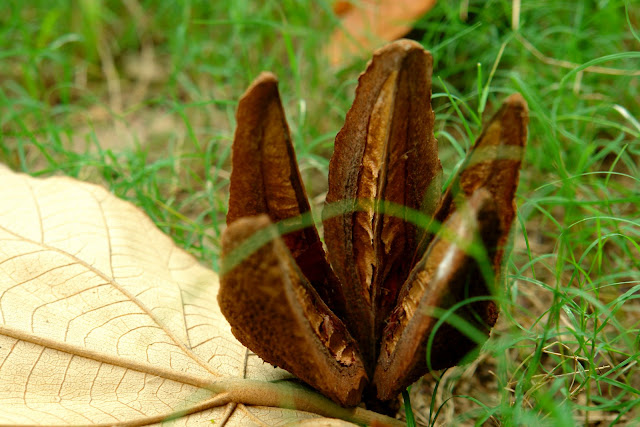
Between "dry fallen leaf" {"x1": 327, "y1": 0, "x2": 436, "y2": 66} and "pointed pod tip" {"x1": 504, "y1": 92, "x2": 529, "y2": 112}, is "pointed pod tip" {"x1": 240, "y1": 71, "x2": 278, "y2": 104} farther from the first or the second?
"dry fallen leaf" {"x1": 327, "y1": 0, "x2": 436, "y2": 66}

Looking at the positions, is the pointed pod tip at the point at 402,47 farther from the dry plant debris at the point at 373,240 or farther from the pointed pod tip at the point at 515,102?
the pointed pod tip at the point at 515,102

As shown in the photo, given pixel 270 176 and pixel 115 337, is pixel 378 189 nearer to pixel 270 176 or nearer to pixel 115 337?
pixel 270 176

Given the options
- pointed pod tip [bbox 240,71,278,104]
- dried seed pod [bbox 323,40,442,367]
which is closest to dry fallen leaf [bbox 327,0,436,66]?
dried seed pod [bbox 323,40,442,367]

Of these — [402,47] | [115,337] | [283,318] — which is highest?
[402,47]

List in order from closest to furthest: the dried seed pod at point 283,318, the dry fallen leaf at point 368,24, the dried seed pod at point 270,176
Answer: the dried seed pod at point 283,318 → the dried seed pod at point 270,176 → the dry fallen leaf at point 368,24

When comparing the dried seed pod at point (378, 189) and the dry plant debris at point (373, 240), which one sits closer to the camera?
the dry plant debris at point (373, 240)

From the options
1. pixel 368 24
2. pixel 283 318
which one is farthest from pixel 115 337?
pixel 368 24

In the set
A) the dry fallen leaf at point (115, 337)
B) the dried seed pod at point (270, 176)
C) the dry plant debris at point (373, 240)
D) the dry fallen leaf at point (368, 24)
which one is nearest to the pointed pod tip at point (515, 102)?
the dry plant debris at point (373, 240)
